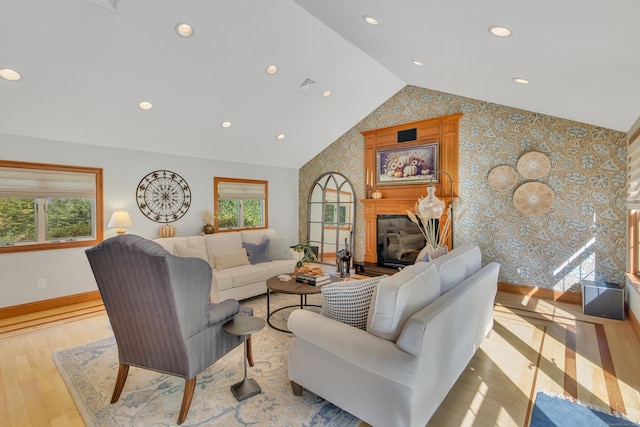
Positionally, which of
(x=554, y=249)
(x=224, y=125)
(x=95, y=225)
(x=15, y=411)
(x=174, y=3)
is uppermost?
(x=174, y=3)

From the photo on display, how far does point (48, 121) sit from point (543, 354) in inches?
235

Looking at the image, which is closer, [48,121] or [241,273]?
[48,121]

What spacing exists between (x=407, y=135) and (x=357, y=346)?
4723 mm

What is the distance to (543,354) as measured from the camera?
289cm

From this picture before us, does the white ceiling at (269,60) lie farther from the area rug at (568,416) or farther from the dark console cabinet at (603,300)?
the area rug at (568,416)

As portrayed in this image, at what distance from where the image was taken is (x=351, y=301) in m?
2.05

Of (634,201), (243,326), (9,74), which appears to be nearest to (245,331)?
(243,326)

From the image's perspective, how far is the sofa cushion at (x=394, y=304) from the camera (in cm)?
180

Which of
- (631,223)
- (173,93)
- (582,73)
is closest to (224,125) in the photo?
(173,93)

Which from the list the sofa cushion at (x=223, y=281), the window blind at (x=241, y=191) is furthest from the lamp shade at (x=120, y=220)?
the window blind at (x=241, y=191)

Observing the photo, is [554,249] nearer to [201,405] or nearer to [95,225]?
[201,405]

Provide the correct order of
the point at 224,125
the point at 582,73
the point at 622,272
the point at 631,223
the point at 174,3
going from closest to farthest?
the point at 582,73 → the point at 174,3 → the point at 631,223 → the point at 622,272 → the point at 224,125

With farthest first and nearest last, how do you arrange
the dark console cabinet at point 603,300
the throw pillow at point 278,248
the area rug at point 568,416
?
1. the throw pillow at point 278,248
2. the dark console cabinet at point 603,300
3. the area rug at point 568,416

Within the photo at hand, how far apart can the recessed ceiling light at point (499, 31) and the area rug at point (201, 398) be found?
2795 mm
